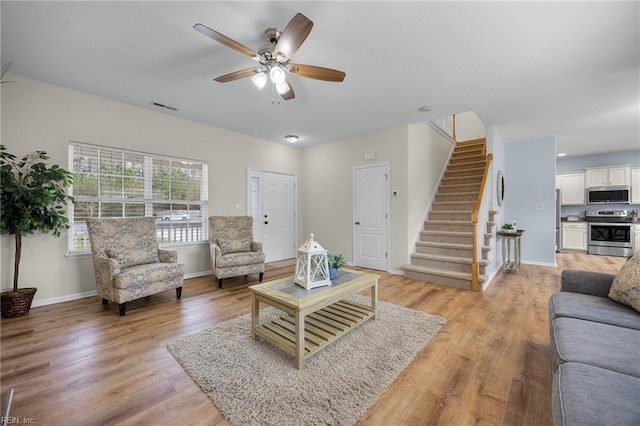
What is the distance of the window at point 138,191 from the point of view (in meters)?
3.34

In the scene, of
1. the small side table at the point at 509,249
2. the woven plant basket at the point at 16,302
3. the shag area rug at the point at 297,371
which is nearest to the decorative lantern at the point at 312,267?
the shag area rug at the point at 297,371

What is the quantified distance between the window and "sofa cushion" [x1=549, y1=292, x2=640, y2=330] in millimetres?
4544

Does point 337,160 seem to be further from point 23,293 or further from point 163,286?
point 23,293

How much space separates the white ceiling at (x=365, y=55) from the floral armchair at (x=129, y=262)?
172cm

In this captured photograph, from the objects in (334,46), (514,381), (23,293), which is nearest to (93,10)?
(334,46)

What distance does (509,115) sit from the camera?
3949 mm

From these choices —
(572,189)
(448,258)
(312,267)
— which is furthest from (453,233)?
(572,189)

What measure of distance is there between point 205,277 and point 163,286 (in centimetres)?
126

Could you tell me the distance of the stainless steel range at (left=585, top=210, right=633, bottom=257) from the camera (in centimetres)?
589

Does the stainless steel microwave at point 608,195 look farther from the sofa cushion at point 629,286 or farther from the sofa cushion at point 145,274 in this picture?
the sofa cushion at point 145,274

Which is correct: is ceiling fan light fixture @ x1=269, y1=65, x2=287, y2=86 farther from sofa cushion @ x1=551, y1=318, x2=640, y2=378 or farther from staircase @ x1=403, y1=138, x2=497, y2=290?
staircase @ x1=403, y1=138, x2=497, y2=290

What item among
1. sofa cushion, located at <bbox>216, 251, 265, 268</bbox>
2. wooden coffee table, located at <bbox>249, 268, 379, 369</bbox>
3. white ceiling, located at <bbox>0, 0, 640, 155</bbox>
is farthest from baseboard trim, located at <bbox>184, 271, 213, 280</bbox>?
white ceiling, located at <bbox>0, 0, 640, 155</bbox>

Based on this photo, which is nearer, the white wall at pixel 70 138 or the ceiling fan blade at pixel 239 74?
the ceiling fan blade at pixel 239 74

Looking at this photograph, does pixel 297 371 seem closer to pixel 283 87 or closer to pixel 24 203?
pixel 283 87
